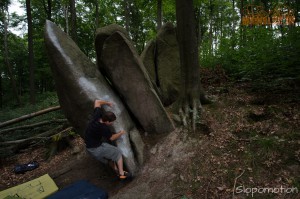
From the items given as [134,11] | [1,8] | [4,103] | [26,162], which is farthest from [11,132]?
[4,103]

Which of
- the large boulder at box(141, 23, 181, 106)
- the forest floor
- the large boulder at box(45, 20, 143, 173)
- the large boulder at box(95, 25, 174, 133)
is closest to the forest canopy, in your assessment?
the forest floor

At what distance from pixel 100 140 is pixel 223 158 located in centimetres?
299

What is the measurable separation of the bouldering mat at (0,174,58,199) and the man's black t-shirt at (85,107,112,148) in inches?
70.8

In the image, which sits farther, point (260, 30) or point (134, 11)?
point (134, 11)

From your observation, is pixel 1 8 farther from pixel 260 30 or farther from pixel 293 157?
pixel 293 157

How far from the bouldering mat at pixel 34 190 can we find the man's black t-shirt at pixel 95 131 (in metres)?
1.80

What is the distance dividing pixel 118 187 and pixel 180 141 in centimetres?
202

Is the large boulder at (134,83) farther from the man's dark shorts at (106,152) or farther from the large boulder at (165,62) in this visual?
the large boulder at (165,62)

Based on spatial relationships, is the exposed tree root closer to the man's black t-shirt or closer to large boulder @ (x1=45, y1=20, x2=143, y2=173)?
large boulder @ (x1=45, y1=20, x2=143, y2=173)

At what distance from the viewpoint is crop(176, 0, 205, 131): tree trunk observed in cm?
697

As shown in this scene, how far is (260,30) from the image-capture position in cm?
988

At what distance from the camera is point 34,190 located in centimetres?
619

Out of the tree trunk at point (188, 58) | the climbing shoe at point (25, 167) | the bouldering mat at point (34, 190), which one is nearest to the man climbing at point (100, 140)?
the bouldering mat at point (34, 190)

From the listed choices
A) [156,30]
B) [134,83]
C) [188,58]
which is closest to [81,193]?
[134,83]
